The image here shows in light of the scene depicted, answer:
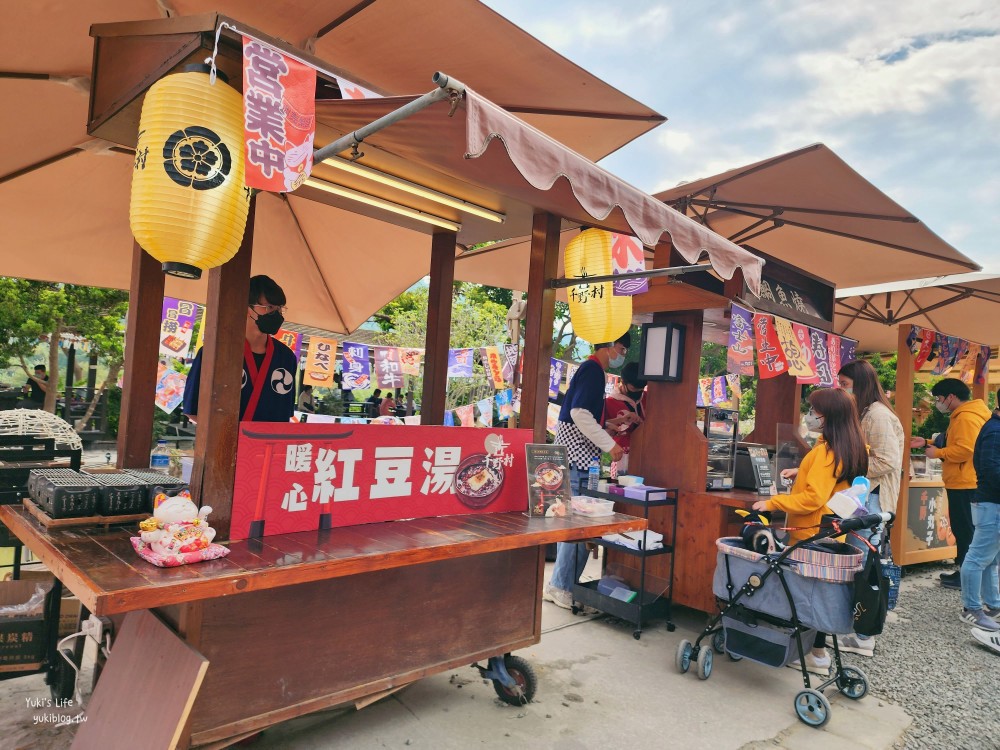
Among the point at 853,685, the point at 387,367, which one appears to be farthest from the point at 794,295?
the point at 387,367

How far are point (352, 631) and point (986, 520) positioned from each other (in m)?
5.46

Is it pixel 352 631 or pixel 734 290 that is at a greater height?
pixel 734 290

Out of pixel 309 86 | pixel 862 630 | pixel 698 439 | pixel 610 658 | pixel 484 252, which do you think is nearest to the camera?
pixel 309 86

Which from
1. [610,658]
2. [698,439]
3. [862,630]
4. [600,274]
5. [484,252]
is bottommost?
[610,658]

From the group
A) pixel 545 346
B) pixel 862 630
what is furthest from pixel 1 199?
pixel 862 630

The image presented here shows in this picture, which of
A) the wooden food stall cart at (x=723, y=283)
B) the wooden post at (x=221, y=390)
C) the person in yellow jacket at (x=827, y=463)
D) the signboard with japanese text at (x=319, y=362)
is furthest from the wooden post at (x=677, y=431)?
the signboard with japanese text at (x=319, y=362)

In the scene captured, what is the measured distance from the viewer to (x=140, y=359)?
3184 millimetres

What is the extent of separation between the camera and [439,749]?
2883mm

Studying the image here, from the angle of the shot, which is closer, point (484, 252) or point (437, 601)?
point (437, 601)

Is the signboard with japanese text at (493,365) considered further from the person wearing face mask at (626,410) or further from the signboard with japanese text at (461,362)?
the person wearing face mask at (626,410)

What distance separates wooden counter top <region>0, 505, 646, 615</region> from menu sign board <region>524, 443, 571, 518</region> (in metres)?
0.21

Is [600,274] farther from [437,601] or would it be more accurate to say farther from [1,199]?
[1,199]

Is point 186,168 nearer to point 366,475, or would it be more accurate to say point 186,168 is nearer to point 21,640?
point 366,475

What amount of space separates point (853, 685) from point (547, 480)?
2410mm
